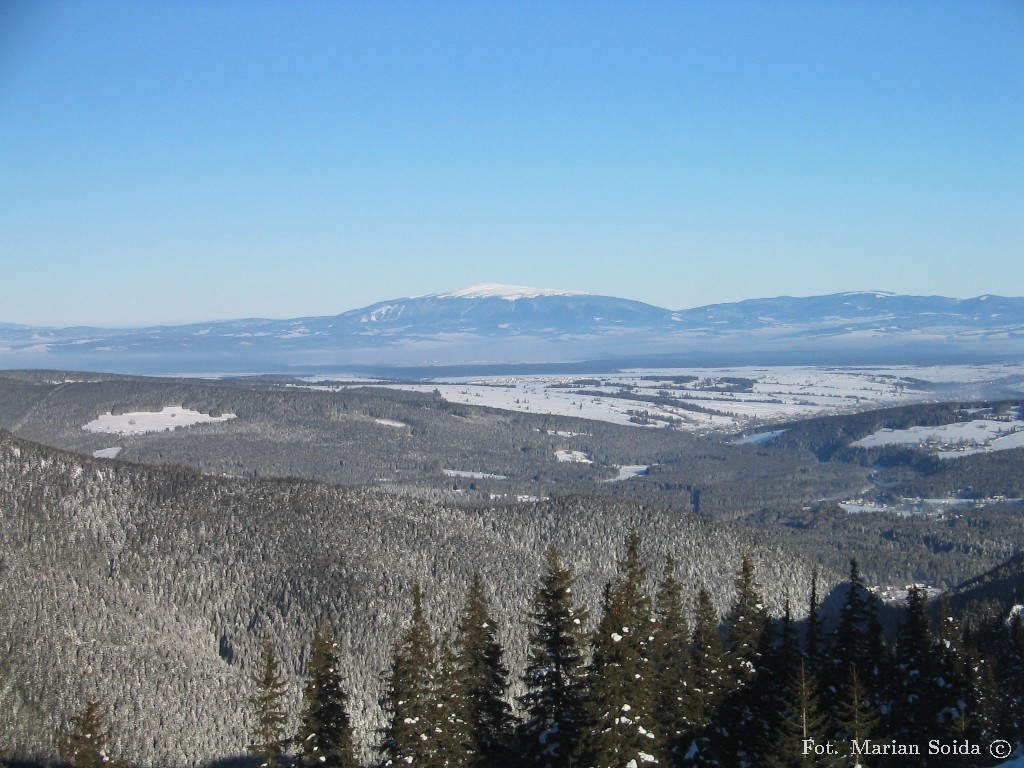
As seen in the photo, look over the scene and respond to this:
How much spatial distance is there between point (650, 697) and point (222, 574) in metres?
67.9

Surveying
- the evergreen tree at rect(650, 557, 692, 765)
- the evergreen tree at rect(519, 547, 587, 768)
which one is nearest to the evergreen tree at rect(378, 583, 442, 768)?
the evergreen tree at rect(519, 547, 587, 768)

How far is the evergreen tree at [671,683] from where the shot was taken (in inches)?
1348

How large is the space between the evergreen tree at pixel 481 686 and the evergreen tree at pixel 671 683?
552 cm

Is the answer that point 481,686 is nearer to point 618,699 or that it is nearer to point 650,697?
point 650,697

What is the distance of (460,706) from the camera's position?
114 ft

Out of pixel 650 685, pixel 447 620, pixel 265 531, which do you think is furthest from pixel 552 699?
pixel 265 531

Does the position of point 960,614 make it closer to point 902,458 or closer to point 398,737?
point 398,737

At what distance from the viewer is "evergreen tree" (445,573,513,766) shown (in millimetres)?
35406

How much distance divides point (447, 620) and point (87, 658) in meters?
29.7

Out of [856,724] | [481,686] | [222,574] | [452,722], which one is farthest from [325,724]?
[222,574]

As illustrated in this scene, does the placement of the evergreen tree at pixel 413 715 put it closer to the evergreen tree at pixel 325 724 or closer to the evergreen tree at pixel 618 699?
the evergreen tree at pixel 325 724

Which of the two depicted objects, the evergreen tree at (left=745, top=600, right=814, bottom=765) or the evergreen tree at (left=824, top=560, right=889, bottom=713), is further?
the evergreen tree at (left=824, top=560, right=889, bottom=713)

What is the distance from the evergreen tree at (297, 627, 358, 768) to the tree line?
0.05 m

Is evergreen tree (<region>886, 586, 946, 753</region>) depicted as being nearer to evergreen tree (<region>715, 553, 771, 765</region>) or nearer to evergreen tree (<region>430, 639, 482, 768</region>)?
evergreen tree (<region>715, 553, 771, 765</region>)
